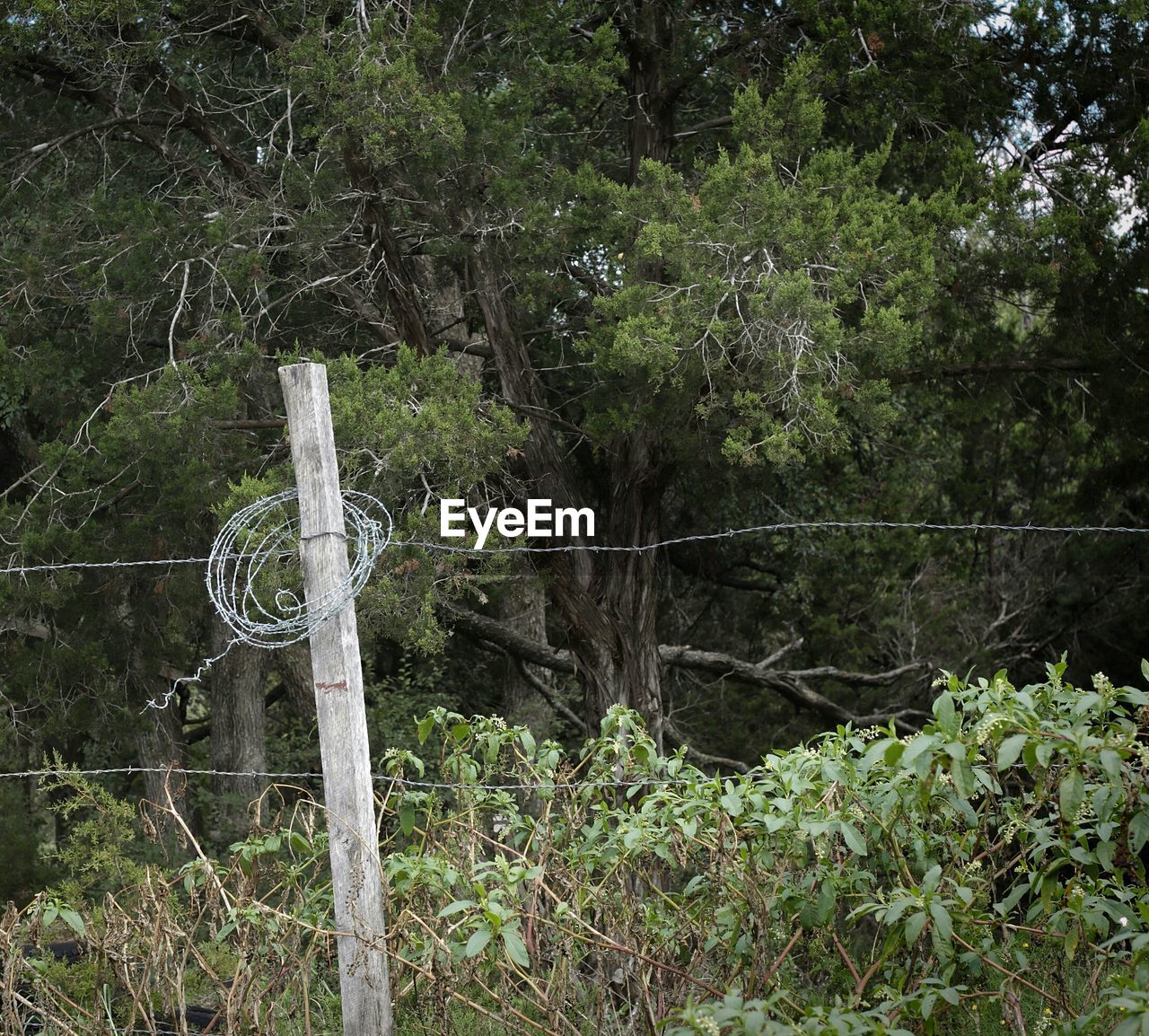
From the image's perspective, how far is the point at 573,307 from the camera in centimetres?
952

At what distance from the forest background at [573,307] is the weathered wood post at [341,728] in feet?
8.86

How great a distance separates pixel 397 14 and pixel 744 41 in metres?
2.62

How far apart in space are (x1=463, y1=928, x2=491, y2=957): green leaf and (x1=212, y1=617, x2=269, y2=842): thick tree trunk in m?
8.44

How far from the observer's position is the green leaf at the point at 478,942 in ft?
10.6

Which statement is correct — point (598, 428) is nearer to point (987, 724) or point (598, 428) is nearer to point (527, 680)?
point (527, 680)

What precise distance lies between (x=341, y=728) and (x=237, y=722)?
319 inches

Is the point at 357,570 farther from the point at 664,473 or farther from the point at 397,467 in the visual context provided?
the point at 664,473

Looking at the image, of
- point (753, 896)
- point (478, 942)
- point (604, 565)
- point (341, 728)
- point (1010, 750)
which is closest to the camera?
point (1010, 750)

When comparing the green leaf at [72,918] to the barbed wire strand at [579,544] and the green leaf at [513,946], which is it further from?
the green leaf at [513,946]

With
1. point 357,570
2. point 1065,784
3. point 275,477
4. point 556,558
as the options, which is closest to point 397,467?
point 275,477

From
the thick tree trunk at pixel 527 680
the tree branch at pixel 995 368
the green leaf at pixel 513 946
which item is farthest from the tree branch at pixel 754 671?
the green leaf at pixel 513 946

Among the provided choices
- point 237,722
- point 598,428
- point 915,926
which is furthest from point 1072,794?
point 237,722

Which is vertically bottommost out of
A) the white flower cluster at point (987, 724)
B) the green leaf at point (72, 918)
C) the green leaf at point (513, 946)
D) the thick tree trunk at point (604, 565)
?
the green leaf at point (513, 946)

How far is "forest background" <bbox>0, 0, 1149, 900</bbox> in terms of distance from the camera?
7.04 meters
